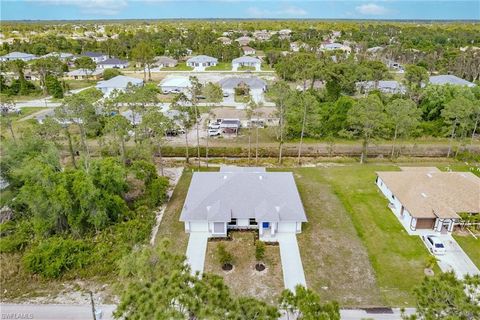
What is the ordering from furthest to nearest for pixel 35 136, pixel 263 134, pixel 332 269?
pixel 263 134, pixel 35 136, pixel 332 269

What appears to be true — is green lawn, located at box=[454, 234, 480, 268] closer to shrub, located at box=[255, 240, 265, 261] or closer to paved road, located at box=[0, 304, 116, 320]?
shrub, located at box=[255, 240, 265, 261]

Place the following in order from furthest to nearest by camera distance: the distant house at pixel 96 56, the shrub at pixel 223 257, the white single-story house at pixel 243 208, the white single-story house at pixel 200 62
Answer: the distant house at pixel 96 56 < the white single-story house at pixel 200 62 < the white single-story house at pixel 243 208 < the shrub at pixel 223 257

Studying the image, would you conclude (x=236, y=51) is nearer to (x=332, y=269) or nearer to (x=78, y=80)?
(x=78, y=80)

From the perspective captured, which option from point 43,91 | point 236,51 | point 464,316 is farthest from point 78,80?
point 464,316

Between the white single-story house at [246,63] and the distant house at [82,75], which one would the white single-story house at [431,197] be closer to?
the white single-story house at [246,63]

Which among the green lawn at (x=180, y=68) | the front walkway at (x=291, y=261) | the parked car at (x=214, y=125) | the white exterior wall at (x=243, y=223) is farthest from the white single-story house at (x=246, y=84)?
the front walkway at (x=291, y=261)

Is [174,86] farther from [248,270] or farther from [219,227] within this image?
[248,270]
